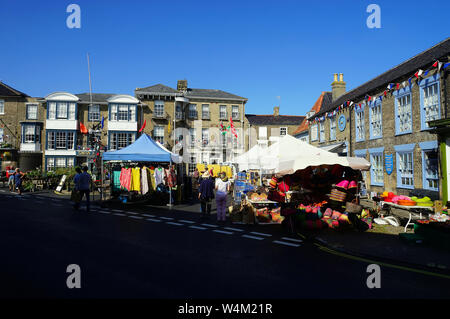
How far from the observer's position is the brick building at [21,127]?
33.7 metres

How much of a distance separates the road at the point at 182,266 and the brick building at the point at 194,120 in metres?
27.3

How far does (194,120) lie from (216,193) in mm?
27719

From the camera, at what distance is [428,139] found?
13.4 metres

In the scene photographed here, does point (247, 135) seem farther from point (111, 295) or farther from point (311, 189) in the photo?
point (111, 295)

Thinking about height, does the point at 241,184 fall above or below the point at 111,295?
above

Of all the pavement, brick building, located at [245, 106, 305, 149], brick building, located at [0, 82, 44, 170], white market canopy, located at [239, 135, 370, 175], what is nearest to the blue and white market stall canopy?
white market canopy, located at [239, 135, 370, 175]

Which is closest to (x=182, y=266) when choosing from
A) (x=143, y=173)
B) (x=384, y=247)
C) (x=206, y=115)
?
(x=384, y=247)

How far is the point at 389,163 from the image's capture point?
648 inches

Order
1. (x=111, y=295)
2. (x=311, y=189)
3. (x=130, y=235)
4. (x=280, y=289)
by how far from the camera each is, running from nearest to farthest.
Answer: (x=111, y=295) < (x=280, y=289) < (x=130, y=235) < (x=311, y=189)

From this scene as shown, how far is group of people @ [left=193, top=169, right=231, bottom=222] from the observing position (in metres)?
10.6

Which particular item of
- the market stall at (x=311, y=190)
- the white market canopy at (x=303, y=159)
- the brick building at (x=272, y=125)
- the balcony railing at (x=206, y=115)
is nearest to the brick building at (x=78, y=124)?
the balcony railing at (x=206, y=115)

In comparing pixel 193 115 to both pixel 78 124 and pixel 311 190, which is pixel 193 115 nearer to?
pixel 78 124
